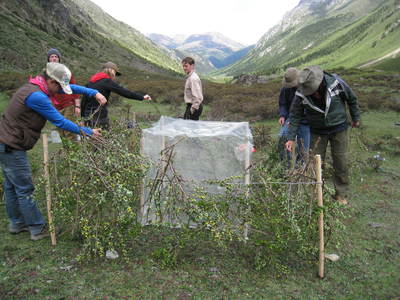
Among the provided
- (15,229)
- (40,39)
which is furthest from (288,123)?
→ (40,39)

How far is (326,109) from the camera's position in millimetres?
4426

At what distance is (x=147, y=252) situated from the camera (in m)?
3.79

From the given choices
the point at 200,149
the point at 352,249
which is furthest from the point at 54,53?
the point at 352,249

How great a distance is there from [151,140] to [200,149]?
0.65m

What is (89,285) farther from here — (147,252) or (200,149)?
(200,149)

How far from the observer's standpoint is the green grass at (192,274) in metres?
3.09

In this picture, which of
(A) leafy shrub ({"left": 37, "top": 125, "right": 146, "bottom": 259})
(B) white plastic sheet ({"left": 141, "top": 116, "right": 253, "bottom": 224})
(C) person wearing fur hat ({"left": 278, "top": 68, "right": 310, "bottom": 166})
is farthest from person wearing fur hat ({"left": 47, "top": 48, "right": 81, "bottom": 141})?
(C) person wearing fur hat ({"left": 278, "top": 68, "right": 310, "bottom": 166})

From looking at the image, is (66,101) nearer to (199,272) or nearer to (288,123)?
(199,272)

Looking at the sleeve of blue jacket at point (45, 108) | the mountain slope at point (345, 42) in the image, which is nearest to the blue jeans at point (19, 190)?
the sleeve of blue jacket at point (45, 108)

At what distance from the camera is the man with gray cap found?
425 centimetres

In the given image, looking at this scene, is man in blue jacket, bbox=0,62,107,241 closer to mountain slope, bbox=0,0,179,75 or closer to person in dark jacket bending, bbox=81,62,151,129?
person in dark jacket bending, bbox=81,62,151,129

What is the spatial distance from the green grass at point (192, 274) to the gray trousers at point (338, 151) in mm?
1002

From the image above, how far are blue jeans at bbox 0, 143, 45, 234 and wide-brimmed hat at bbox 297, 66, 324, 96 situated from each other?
3687 millimetres

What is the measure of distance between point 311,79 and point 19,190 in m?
3.98
